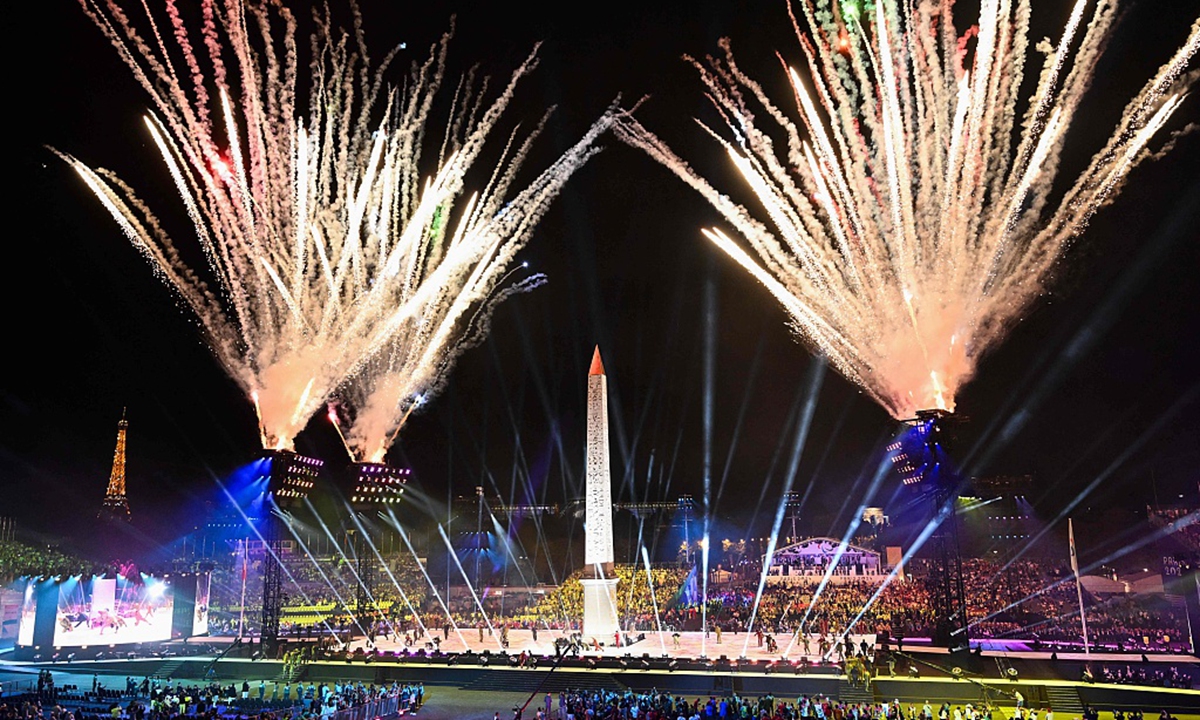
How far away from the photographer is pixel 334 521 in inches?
2409

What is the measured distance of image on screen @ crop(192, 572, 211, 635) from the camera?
38062mm

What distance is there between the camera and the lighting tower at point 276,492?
2731cm

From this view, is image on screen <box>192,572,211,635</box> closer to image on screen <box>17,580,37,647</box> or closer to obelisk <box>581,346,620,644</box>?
image on screen <box>17,580,37,647</box>

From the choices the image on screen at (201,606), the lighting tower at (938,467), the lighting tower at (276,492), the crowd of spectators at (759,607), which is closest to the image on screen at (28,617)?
the image on screen at (201,606)

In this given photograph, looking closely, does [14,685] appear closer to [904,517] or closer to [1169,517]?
[1169,517]

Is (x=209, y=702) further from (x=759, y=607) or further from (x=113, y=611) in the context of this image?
(x=759, y=607)

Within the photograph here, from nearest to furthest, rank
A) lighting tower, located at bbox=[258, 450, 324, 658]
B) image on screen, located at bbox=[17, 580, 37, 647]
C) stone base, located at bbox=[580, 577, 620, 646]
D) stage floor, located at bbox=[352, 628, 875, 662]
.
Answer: lighting tower, located at bbox=[258, 450, 324, 658], stage floor, located at bbox=[352, 628, 875, 662], image on screen, located at bbox=[17, 580, 37, 647], stone base, located at bbox=[580, 577, 620, 646]

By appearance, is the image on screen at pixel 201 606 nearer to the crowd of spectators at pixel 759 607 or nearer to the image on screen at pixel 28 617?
the crowd of spectators at pixel 759 607

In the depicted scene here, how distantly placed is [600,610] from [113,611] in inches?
849

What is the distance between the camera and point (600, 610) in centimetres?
3175

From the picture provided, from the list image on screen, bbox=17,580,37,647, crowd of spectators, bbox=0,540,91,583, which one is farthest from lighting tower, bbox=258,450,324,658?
crowd of spectators, bbox=0,540,91,583

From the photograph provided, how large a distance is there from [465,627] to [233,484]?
15.3 meters

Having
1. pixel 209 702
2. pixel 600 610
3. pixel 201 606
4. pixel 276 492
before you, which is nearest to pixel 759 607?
pixel 600 610

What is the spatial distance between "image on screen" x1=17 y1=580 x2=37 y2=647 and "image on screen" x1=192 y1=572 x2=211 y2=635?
7728 millimetres
